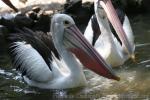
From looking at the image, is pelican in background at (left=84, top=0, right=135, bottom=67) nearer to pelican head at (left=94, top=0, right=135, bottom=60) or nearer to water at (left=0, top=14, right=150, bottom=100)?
pelican head at (left=94, top=0, right=135, bottom=60)

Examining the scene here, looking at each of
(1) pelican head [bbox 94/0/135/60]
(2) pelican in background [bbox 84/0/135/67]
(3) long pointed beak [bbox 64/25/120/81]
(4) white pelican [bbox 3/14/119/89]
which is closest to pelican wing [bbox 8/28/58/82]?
(4) white pelican [bbox 3/14/119/89]

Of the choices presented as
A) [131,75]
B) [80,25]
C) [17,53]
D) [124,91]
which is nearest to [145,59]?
[131,75]

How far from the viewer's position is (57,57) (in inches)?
296

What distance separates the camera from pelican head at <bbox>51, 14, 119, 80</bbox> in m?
6.41

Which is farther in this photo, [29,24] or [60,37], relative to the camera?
[29,24]

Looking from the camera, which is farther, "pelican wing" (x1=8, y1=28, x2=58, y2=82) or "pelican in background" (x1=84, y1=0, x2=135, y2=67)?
"pelican in background" (x1=84, y1=0, x2=135, y2=67)

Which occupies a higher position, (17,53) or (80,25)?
(80,25)

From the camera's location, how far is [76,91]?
6867 mm

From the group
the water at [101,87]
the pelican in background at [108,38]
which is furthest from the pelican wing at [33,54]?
the pelican in background at [108,38]

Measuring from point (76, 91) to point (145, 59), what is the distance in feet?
4.95

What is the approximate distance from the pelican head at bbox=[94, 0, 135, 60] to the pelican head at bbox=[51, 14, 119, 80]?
28.7 inches

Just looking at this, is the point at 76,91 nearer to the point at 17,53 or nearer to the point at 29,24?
the point at 17,53

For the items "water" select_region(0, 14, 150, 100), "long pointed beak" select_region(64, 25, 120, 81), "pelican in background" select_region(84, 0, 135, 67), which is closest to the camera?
"long pointed beak" select_region(64, 25, 120, 81)

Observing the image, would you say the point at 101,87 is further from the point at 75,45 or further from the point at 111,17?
the point at 111,17
